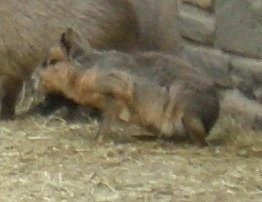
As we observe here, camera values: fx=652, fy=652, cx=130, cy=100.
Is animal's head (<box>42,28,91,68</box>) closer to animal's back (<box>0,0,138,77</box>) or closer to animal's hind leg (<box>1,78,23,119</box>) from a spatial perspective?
animal's back (<box>0,0,138,77</box>)

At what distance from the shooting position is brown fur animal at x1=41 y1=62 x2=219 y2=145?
8.87ft

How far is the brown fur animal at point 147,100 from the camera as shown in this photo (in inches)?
106

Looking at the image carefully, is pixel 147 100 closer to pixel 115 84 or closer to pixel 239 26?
pixel 115 84

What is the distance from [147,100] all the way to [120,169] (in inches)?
14.0

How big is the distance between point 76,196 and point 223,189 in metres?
0.52

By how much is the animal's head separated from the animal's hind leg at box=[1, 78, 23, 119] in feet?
1.18

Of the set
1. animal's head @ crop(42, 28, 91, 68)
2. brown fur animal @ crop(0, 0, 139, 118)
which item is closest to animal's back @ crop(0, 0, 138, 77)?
brown fur animal @ crop(0, 0, 139, 118)

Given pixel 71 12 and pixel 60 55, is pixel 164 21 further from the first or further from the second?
pixel 60 55

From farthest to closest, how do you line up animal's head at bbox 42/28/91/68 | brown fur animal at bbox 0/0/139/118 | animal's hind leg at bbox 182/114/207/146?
brown fur animal at bbox 0/0/139/118 → animal's head at bbox 42/28/91/68 → animal's hind leg at bbox 182/114/207/146

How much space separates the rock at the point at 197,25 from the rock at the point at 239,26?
0.06m

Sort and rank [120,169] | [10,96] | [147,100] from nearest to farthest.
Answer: [120,169] → [147,100] → [10,96]

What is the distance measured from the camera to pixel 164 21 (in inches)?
142

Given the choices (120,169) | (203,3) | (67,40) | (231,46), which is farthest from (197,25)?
(120,169)

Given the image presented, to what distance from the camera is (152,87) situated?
274cm
